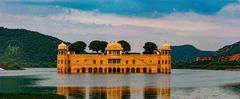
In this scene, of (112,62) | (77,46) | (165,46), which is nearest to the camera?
(112,62)

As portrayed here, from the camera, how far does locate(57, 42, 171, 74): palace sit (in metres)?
152

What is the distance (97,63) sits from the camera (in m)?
153

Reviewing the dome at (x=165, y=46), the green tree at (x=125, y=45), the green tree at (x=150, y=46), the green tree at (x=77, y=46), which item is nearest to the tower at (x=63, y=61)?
the green tree at (x=77, y=46)

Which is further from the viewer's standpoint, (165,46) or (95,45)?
(95,45)

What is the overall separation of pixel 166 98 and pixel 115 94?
740 centimetres

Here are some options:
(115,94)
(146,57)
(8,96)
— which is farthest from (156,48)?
(8,96)

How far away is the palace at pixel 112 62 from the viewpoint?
15175 centimetres

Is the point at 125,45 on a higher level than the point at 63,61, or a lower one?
higher

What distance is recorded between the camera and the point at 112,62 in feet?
500

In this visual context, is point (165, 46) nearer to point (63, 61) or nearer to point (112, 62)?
point (112, 62)

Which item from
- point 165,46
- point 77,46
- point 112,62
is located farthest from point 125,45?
point 165,46

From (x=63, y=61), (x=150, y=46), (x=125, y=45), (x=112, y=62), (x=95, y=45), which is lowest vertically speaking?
(x=112, y=62)

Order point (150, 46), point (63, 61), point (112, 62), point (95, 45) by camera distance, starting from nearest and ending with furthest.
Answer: point (63, 61)
point (112, 62)
point (95, 45)
point (150, 46)

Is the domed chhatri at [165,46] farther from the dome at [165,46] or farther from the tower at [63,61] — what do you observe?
the tower at [63,61]
